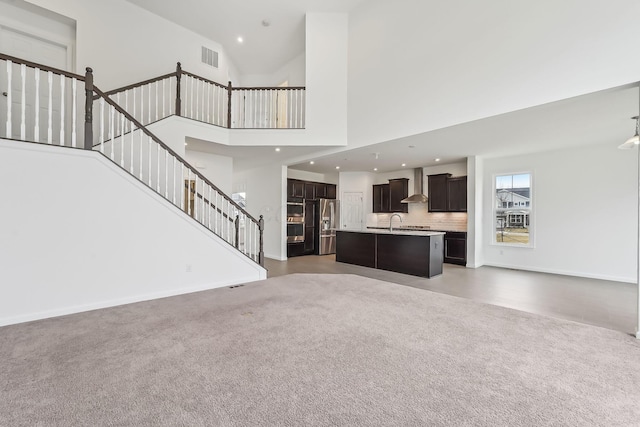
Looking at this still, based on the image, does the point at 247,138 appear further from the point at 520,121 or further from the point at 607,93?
the point at 607,93

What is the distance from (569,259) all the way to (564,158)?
86.0 inches

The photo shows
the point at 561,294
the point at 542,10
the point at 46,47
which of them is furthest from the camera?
the point at 46,47

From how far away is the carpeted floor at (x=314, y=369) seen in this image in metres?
1.66

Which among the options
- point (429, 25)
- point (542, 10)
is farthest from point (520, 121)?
point (429, 25)

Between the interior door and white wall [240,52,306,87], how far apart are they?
12.8ft

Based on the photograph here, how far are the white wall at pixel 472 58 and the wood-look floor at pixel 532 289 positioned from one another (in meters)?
2.70

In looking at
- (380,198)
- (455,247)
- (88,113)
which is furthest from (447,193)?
(88,113)

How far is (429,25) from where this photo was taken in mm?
4598

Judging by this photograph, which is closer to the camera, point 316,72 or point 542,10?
point 542,10

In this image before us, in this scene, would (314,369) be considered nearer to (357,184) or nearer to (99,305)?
(99,305)

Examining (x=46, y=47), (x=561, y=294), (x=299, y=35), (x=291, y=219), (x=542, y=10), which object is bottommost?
(x=561, y=294)

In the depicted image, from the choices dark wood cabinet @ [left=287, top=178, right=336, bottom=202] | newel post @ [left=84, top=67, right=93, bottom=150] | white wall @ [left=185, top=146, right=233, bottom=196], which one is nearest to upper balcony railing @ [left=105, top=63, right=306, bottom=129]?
white wall @ [left=185, top=146, right=233, bottom=196]

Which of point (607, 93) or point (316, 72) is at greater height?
point (316, 72)

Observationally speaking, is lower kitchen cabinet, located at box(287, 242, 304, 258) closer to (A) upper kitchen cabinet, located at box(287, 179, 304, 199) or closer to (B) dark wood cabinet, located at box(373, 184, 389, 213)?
(A) upper kitchen cabinet, located at box(287, 179, 304, 199)
